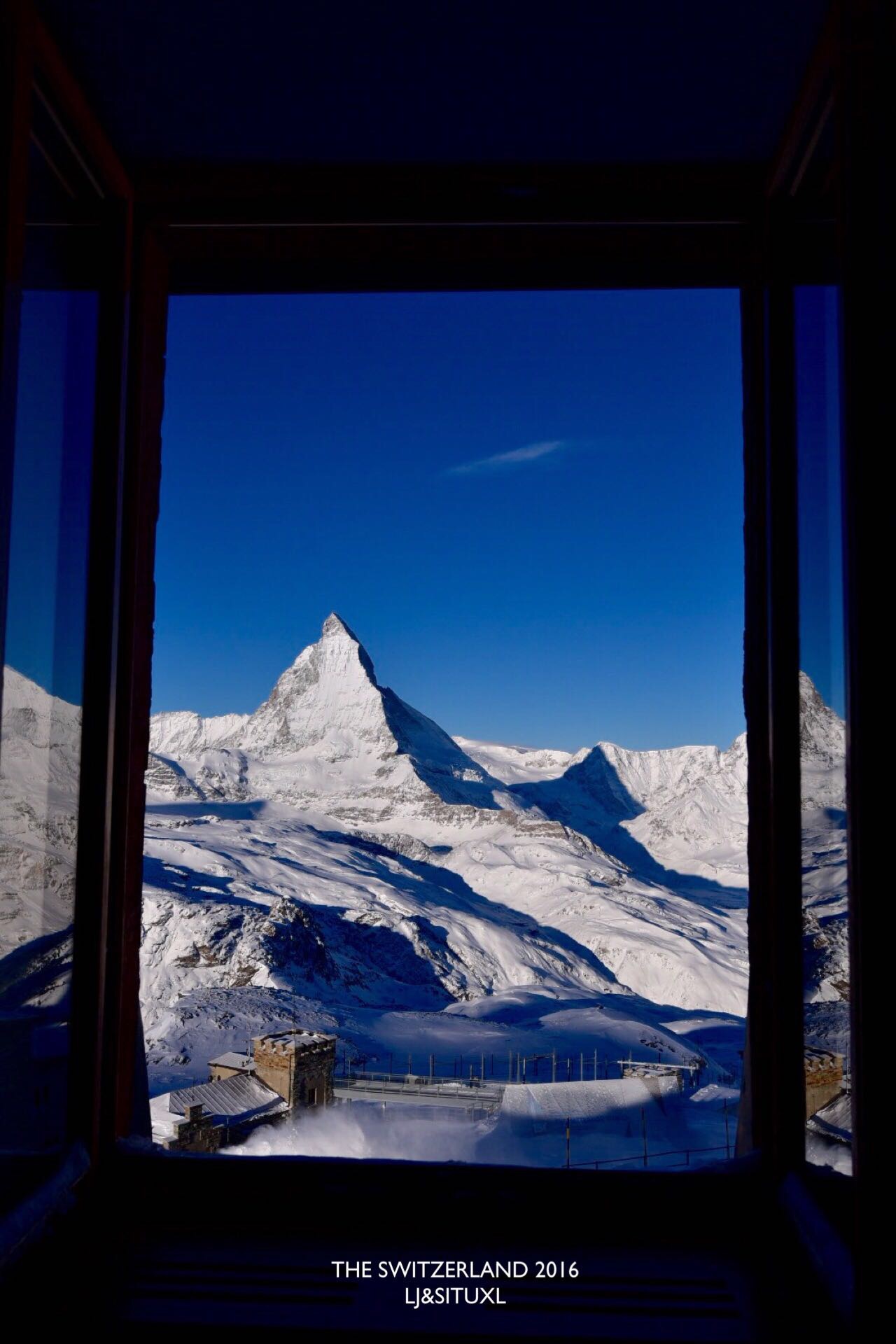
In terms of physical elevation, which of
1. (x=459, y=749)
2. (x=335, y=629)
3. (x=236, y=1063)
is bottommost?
(x=236, y=1063)

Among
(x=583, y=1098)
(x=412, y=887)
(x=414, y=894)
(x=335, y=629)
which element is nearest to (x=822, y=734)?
(x=583, y=1098)

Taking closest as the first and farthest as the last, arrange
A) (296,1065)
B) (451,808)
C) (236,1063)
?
(296,1065) → (236,1063) → (451,808)

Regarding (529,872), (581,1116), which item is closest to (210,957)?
(581,1116)

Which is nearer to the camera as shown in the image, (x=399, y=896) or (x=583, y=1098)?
(x=583, y=1098)

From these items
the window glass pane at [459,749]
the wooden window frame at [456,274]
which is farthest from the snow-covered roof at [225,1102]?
the wooden window frame at [456,274]

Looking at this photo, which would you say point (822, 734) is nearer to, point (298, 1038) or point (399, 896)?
point (298, 1038)

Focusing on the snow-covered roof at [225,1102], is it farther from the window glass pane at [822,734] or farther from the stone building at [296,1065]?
the window glass pane at [822,734]
